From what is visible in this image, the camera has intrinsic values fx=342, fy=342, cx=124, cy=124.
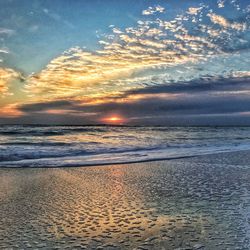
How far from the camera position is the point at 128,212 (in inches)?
215

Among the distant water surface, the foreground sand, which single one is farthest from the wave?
the foreground sand

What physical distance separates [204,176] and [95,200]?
144 inches

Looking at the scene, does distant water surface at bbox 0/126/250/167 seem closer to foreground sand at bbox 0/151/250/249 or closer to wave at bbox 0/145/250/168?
wave at bbox 0/145/250/168

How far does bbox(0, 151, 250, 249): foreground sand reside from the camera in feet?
13.6

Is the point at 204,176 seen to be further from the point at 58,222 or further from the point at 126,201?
the point at 58,222

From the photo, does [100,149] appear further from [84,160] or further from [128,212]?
[128,212]

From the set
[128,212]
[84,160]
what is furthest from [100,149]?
[128,212]

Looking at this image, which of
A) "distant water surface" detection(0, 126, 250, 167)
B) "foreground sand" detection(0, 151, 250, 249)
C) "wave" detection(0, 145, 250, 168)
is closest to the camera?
"foreground sand" detection(0, 151, 250, 249)

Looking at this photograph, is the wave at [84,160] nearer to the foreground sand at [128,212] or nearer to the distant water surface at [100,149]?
the distant water surface at [100,149]

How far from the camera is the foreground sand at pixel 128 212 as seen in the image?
4.13 meters

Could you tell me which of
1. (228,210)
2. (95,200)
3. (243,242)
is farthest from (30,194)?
(243,242)

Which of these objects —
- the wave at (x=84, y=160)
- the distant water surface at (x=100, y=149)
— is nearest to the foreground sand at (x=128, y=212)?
the wave at (x=84, y=160)

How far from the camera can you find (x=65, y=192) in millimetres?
7320

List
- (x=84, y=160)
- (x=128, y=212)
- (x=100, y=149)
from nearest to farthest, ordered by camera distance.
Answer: (x=128, y=212)
(x=84, y=160)
(x=100, y=149)
